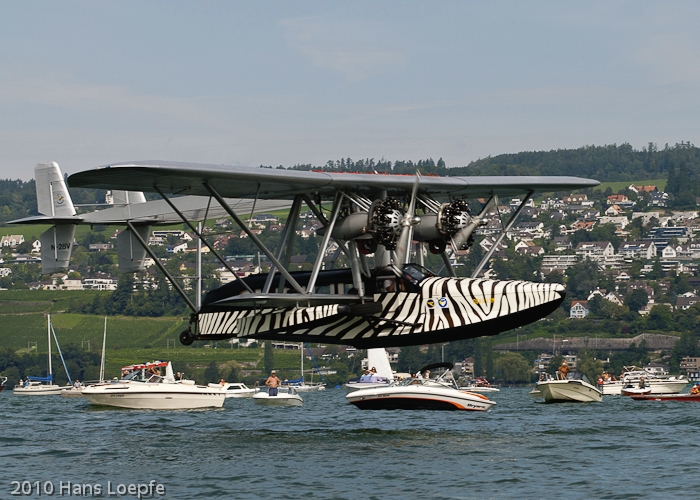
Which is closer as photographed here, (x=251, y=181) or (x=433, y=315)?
(x=433, y=315)

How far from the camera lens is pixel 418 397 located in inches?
1711

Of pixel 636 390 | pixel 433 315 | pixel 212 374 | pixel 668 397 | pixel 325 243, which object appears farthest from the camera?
pixel 212 374

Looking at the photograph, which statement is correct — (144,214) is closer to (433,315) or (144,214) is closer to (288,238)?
(288,238)

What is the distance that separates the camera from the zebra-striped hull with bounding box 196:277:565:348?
32.7 meters

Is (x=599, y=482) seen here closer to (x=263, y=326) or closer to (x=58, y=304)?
(x=263, y=326)

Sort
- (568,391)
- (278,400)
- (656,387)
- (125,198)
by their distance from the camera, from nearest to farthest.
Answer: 1. (125,198)
2. (568,391)
3. (278,400)
4. (656,387)

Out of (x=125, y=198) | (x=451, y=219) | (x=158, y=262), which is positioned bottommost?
(x=158, y=262)

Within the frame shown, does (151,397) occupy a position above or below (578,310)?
below

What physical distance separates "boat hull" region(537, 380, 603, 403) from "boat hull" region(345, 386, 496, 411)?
13.1 m

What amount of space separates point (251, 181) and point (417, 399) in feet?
44.7

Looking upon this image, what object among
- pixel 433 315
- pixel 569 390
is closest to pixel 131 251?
pixel 433 315

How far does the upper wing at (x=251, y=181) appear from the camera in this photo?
104 feet

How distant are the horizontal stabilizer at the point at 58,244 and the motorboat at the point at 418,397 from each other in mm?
11882

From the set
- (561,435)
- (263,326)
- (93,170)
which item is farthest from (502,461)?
(93,170)
